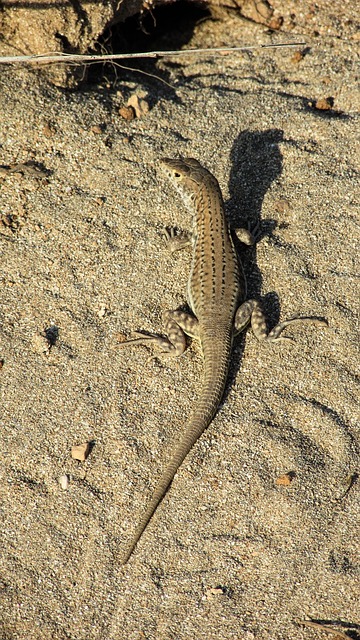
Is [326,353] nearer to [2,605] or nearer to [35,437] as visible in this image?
[35,437]

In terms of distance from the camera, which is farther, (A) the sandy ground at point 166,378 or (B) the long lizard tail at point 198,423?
(B) the long lizard tail at point 198,423

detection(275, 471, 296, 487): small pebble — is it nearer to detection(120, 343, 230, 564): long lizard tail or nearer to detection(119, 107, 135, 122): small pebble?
detection(120, 343, 230, 564): long lizard tail

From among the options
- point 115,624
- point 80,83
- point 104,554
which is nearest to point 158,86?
point 80,83

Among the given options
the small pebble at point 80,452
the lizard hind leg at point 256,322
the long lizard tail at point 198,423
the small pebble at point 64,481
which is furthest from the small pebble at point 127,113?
the small pebble at point 64,481

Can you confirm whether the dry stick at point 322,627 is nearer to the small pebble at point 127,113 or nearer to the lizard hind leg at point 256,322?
the lizard hind leg at point 256,322

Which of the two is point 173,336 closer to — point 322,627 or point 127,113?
point 322,627

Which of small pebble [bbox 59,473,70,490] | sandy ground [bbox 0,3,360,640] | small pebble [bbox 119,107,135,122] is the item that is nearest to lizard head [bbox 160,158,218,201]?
sandy ground [bbox 0,3,360,640]

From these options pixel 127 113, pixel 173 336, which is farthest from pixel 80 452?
pixel 127 113
